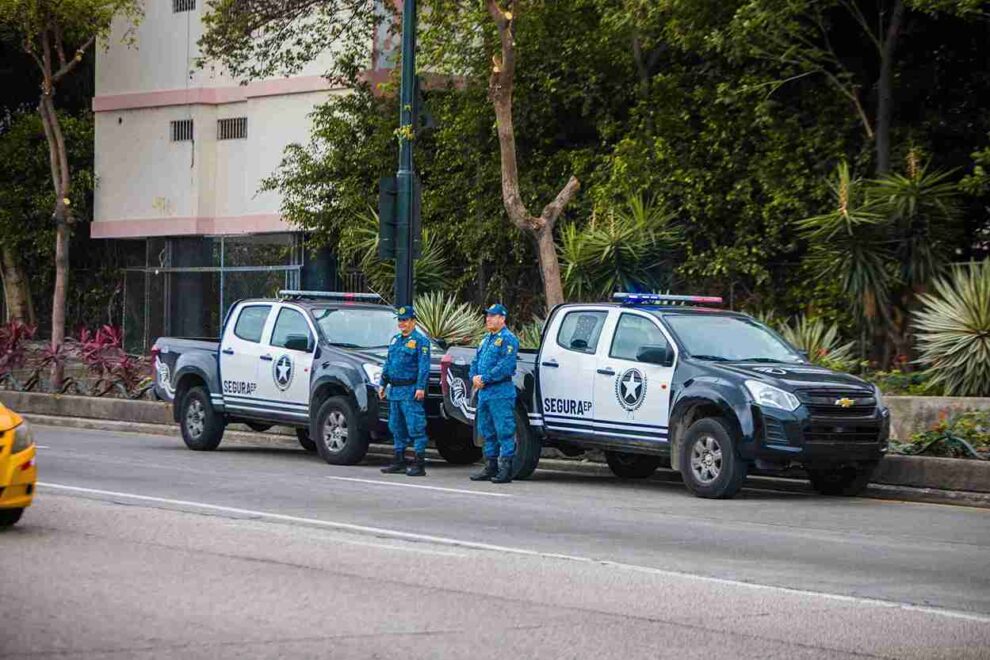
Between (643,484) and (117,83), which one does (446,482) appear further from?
(117,83)

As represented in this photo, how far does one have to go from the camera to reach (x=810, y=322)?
23859 millimetres

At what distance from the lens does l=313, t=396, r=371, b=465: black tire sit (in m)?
19.1

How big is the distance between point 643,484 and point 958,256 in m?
9.05

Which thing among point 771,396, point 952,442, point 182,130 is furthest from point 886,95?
point 182,130

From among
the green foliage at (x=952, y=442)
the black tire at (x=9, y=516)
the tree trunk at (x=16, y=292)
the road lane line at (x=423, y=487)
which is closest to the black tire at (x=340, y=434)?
the road lane line at (x=423, y=487)

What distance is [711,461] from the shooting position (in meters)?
15.9

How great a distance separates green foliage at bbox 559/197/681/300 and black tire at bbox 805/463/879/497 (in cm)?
838

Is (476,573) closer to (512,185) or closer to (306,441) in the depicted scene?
(306,441)

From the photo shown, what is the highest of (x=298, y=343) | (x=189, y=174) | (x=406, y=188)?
(x=189, y=174)

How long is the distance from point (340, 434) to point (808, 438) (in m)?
6.01

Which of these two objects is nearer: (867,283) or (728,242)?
(867,283)

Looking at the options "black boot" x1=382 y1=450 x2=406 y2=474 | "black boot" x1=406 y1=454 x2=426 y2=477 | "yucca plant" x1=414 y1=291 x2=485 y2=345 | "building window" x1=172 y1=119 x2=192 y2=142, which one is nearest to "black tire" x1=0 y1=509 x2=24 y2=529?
"black boot" x1=406 y1=454 x2=426 y2=477

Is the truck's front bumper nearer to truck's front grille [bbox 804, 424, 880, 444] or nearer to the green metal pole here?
truck's front grille [bbox 804, 424, 880, 444]

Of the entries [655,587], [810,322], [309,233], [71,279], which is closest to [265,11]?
[309,233]
